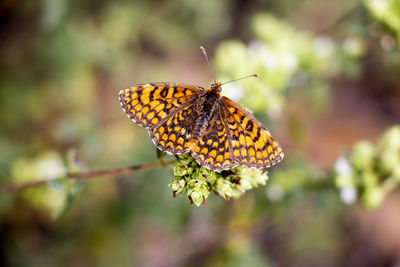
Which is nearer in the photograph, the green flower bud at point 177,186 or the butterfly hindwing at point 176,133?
the green flower bud at point 177,186

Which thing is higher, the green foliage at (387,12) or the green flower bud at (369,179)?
the green foliage at (387,12)

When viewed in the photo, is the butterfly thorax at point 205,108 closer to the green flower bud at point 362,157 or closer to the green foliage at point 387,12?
the green flower bud at point 362,157

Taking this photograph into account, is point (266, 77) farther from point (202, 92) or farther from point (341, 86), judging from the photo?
point (341, 86)

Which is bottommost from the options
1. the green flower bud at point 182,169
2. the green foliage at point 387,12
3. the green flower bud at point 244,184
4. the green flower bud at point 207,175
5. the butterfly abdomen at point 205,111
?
the green flower bud at point 244,184

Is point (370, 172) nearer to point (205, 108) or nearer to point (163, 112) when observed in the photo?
point (205, 108)

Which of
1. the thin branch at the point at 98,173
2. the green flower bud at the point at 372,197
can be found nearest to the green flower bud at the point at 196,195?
the thin branch at the point at 98,173

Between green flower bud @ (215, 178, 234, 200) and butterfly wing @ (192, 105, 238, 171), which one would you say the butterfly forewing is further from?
green flower bud @ (215, 178, 234, 200)

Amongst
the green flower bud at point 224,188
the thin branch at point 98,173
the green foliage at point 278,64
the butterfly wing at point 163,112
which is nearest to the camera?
the green flower bud at point 224,188

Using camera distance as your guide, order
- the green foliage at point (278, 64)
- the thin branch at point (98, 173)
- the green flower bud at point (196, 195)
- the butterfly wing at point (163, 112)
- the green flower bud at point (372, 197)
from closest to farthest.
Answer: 1. the green flower bud at point (196, 195)
2. the butterfly wing at point (163, 112)
3. the thin branch at point (98, 173)
4. the green flower bud at point (372, 197)
5. the green foliage at point (278, 64)
